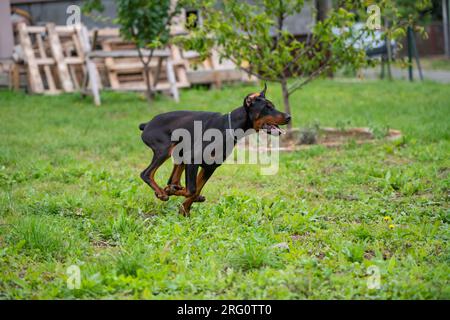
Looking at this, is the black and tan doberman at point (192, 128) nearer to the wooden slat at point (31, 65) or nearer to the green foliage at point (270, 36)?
the green foliage at point (270, 36)

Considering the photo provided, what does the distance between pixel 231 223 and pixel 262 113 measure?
1055mm

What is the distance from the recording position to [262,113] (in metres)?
6.01

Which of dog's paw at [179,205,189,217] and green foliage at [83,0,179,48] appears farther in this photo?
green foliage at [83,0,179,48]

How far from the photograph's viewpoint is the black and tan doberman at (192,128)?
19.7ft

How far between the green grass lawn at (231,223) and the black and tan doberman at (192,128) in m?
0.29

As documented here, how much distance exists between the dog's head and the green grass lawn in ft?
2.88

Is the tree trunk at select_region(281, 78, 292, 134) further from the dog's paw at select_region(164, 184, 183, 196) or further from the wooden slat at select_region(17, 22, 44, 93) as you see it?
the wooden slat at select_region(17, 22, 44, 93)

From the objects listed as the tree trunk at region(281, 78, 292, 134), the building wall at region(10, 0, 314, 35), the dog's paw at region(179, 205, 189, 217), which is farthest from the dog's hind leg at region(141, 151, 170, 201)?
the building wall at region(10, 0, 314, 35)

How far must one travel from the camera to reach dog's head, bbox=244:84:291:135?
5.98 m

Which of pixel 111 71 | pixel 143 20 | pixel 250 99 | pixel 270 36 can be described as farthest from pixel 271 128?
pixel 111 71

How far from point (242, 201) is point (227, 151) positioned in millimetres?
734

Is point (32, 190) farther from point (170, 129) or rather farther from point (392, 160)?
point (392, 160)

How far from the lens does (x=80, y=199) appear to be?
6.71 metres

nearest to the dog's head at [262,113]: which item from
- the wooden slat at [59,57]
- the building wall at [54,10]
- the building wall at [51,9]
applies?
the wooden slat at [59,57]
